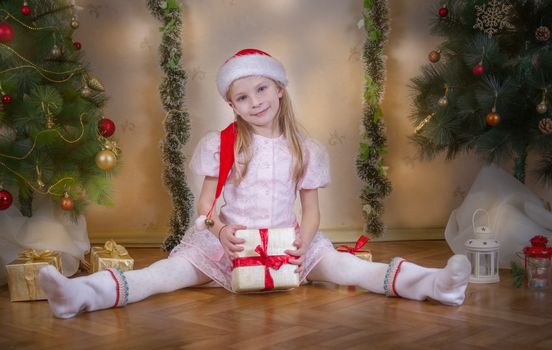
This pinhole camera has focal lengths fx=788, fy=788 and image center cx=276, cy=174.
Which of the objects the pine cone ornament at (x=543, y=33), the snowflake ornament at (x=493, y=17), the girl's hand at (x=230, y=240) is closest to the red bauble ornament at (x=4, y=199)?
the girl's hand at (x=230, y=240)

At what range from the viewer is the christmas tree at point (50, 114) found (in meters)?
3.24

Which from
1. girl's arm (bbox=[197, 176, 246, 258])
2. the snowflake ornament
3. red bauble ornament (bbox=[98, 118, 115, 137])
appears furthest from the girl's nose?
the snowflake ornament

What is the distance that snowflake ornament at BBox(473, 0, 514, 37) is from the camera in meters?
3.43

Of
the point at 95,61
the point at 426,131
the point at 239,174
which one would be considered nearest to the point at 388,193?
the point at 426,131

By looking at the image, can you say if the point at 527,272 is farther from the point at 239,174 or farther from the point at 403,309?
the point at 239,174

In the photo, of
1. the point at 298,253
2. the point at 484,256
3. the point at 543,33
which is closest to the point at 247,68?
the point at 298,253

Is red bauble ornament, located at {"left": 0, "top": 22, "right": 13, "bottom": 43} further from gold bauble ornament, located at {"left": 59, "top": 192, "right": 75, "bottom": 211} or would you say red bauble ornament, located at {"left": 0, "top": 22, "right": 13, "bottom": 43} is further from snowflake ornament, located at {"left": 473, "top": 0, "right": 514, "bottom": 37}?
snowflake ornament, located at {"left": 473, "top": 0, "right": 514, "bottom": 37}

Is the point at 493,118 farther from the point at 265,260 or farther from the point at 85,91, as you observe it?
the point at 85,91

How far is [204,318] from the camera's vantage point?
2.60 metres

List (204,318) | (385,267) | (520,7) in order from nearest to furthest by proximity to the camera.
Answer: (204,318) → (385,267) → (520,7)

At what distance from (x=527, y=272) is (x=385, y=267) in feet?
1.93

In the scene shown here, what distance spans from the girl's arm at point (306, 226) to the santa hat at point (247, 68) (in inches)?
18.4

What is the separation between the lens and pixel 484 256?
3.09 m

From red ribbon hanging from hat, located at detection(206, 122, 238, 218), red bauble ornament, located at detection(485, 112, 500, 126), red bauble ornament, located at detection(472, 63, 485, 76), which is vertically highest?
red bauble ornament, located at detection(472, 63, 485, 76)
